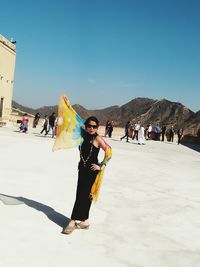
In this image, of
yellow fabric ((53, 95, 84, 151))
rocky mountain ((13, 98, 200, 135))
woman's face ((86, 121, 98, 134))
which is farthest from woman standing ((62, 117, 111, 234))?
rocky mountain ((13, 98, 200, 135))

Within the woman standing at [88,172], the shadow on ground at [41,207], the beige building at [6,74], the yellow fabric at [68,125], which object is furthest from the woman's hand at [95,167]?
the beige building at [6,74]

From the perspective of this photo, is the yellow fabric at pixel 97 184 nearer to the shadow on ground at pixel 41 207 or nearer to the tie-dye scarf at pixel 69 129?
the tie-dye scarf at pixel 69 129

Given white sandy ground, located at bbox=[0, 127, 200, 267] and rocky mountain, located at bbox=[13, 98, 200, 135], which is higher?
rocky mountain, located at bbox=[13, 98, 200, 135]

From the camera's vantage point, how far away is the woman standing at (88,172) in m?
5.33

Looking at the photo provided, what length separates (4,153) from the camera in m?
12.5

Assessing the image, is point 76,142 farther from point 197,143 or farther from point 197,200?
point 197,143

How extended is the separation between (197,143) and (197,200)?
980 inches

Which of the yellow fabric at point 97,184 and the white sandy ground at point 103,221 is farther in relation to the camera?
the yellow fabric at point 97,184

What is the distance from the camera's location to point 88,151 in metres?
5.37

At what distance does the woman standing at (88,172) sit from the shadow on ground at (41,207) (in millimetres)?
339

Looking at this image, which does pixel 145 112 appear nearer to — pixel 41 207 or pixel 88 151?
pixel 41 207

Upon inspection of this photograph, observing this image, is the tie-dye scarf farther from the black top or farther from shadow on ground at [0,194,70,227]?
shadow on ground at [0,194,70,227]

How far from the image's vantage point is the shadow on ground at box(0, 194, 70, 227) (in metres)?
5.69

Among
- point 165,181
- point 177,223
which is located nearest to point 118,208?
point 177,223
